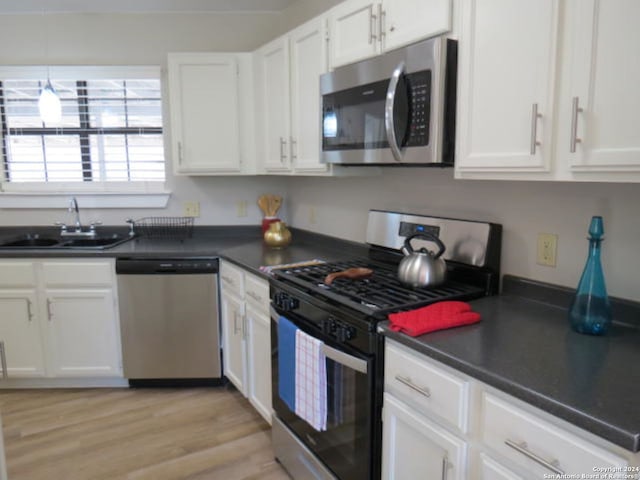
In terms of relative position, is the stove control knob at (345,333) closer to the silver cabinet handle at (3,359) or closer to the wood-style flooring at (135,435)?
the wood-style flooring at (135,435)

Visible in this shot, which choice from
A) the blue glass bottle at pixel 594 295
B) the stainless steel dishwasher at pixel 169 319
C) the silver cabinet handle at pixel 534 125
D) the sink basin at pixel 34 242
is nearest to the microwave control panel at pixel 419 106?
the silver cabinet handle at pixel 534 125

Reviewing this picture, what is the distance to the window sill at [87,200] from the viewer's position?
134 inches

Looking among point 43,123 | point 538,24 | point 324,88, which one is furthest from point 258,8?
point 538,24

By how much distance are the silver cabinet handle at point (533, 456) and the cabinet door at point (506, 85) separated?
735mm

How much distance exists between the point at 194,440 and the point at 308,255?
1.17 metres

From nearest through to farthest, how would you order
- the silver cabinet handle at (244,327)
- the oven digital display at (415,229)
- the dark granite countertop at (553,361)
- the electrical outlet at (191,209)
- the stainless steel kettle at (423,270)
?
the dark granite countertop at (553,361), the stainless steel kettle at (423,270), the oven digital display at (415,229), the silver cabinet handle at (244,327), the electrical outlet at (191,209)

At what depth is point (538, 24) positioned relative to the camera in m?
1.29

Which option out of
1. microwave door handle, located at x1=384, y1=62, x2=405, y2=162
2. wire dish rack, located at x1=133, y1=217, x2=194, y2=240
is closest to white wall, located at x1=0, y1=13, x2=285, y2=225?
wire dish rack, located at x1=133, y1=217, x2=194, y2=240

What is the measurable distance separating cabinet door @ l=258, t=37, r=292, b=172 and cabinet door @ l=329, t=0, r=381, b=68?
50 cm

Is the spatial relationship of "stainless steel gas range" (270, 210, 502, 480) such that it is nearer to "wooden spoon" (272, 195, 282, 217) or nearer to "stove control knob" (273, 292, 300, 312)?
"stove control knob" (273, 292, 300, 312)

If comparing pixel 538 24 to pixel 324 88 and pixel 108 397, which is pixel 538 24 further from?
pixel 108 397

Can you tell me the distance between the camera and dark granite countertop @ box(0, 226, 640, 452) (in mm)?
947

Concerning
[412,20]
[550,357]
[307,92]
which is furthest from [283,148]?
[550,357]

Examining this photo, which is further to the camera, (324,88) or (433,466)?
(324,88)
